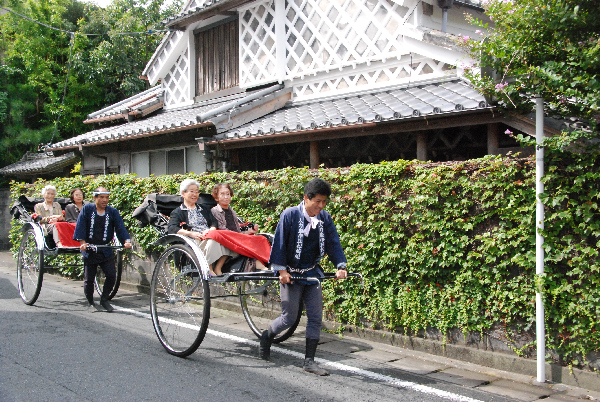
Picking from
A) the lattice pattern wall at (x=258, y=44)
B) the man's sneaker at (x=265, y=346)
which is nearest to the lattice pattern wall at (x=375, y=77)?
the lattice pattern wall at (x=258, y=44)

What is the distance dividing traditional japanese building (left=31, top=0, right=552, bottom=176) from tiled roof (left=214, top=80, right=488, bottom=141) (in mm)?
31

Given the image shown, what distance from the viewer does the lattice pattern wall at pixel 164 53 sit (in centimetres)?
1607

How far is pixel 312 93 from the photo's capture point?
12531mm

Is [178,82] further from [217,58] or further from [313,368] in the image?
[313,368]

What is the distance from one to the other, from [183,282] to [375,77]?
6752 millimetres

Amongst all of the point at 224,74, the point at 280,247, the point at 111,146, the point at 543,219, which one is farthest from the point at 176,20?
the point at 543,219

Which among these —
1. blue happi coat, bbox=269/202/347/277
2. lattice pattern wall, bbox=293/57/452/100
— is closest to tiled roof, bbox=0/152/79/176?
lattice pattern wall, bbox=293/57/452/100

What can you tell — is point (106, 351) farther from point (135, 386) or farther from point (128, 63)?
point (128, 63)

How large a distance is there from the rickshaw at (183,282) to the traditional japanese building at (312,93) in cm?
376

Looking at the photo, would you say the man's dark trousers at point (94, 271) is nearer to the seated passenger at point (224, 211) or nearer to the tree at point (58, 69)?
the seated passenger at point (224, 211)

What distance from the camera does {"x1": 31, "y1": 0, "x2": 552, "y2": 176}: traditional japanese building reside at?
9.33 m

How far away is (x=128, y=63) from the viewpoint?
930 inches

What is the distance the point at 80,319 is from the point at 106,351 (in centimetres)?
197

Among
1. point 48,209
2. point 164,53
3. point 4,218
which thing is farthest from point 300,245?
point 4,218
